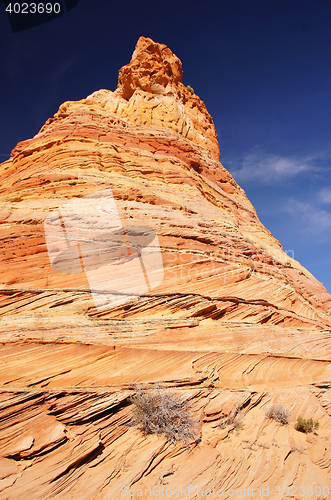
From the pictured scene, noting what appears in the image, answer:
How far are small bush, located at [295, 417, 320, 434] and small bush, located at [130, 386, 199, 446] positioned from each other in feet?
10.2

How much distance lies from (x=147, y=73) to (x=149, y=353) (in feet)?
98.0

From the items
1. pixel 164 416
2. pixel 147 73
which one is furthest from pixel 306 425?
pixel 147 73

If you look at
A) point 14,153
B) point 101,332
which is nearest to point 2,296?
point 101,332

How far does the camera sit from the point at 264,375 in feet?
29.6

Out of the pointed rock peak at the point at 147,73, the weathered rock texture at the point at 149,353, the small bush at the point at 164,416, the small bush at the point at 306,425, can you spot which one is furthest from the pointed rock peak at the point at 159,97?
the small bush at the point at 306,425

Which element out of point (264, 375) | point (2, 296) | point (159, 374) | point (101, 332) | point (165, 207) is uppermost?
point (165, 207)

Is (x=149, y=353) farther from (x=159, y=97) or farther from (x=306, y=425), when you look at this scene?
(x=159, y=97)

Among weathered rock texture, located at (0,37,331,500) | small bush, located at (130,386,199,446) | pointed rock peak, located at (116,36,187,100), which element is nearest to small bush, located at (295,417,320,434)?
weathered rock texture, located at (0,37,331,500)

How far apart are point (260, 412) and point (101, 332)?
16.8 feet

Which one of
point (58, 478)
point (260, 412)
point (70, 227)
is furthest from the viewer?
point (70, 227)

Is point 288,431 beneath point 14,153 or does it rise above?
beneath

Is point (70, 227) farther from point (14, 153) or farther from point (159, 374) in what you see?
point (14, 153)

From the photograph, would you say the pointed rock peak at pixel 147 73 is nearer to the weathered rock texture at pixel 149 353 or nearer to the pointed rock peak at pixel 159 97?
the pointed rock peak at pixel 159 97

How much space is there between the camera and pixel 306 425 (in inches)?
289
